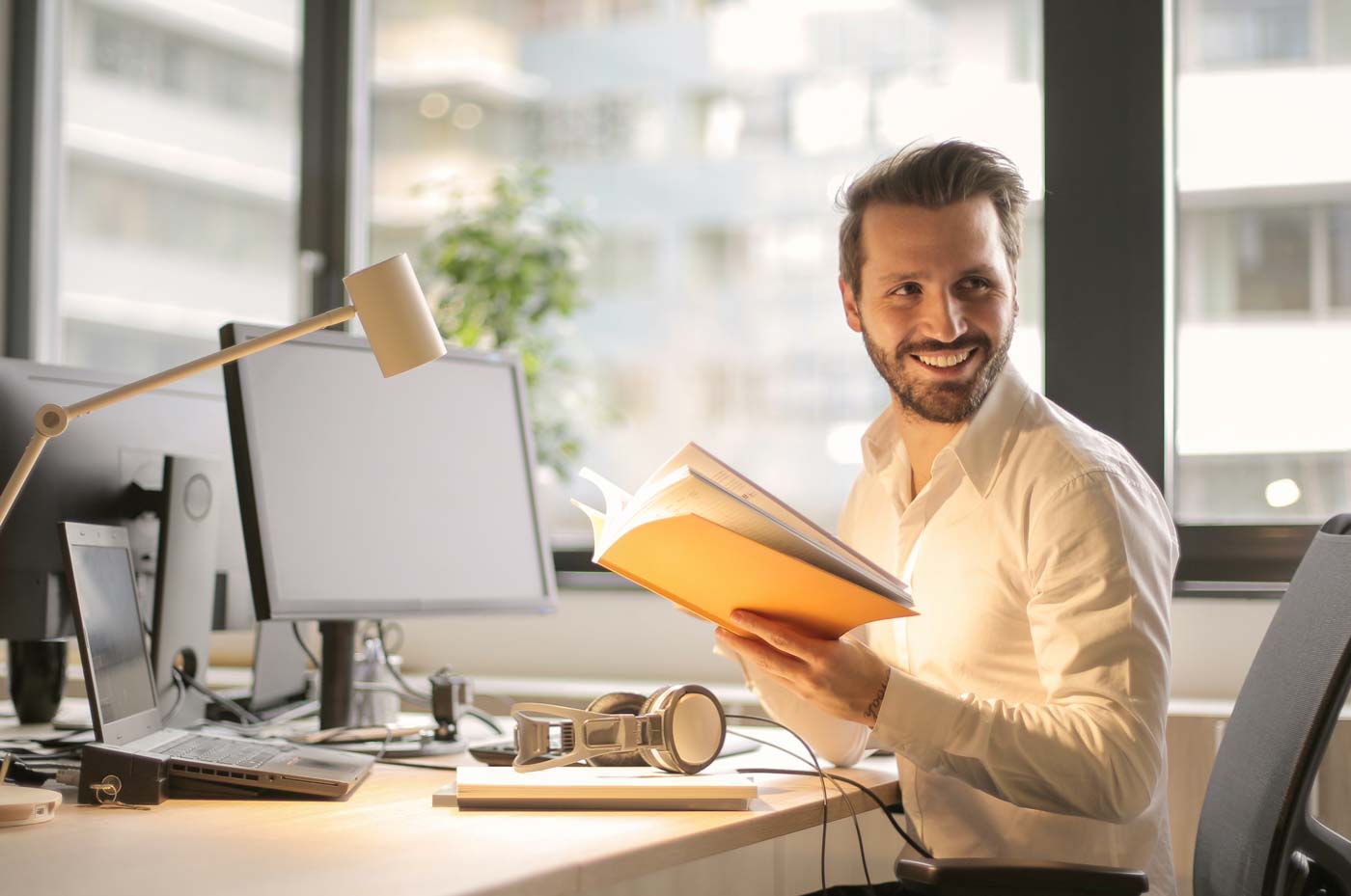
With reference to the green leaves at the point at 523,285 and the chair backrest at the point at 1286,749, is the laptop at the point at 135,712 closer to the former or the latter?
the chair backrest at the point at 1286,749

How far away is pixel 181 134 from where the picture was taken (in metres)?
3.44

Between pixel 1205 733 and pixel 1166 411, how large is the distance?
2.06ft

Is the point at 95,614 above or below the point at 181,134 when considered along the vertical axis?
below

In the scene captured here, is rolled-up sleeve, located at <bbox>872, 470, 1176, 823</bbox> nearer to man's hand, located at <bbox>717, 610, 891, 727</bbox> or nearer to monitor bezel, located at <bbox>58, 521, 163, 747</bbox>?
man's hand, located at <bbox>717, 610, 891, 727</bbox>

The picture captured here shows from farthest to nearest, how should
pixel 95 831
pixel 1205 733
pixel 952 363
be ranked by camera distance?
pixel 1205 733 < pixel 952 363 < pixel 95 831

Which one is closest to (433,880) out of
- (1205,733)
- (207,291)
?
(1205,733)

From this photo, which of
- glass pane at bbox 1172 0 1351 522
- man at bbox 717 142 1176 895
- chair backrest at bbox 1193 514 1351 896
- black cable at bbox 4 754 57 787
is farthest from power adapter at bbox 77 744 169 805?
glass pane at bbox 1172 0 1351 522

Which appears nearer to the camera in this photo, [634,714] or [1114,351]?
[634,714]

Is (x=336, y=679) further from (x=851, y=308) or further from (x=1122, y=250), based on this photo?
(x=1122, y=250)

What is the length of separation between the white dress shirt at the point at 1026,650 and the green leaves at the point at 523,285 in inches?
49.1

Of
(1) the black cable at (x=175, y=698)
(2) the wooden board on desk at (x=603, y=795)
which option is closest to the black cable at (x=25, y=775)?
(1) the black cable at (x=175, y=698)

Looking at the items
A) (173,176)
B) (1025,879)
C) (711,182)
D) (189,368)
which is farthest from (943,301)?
(173,176)

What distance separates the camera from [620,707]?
154 cm

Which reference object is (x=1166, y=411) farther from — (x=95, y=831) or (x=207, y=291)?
(x=207, y=291)
